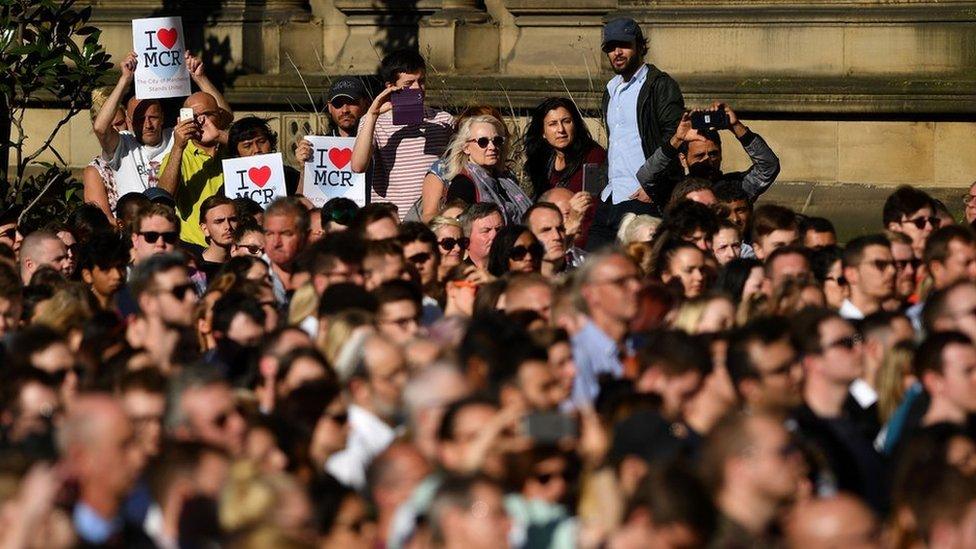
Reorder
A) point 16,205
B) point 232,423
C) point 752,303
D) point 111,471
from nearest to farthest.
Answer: point 111,471, point 232,423, point 752,303, point 16,205

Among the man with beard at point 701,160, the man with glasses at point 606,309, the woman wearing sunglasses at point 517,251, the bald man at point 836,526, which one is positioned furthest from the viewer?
the man with beard at point 701,160

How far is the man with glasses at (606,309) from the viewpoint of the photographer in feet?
30.6

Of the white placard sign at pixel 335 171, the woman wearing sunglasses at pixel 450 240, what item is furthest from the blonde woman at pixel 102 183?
the woman wearing sunglasses at pixel 450 240

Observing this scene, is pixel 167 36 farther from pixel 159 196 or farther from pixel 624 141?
pixel 624 141

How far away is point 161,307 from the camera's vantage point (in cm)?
962

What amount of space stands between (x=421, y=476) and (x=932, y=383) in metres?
2.14

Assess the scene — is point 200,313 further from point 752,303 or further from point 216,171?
point 216,171

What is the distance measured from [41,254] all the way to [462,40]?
622 cm

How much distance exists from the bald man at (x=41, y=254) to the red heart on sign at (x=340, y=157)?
242 centimetres

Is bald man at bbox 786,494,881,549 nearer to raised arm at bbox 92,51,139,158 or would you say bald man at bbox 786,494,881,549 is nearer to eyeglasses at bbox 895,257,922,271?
eyeglasses at bbox 895,257,922,271

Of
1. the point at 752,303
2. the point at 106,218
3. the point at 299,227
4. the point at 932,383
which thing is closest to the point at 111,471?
the point at 932,383

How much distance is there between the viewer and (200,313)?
10477 millimetres

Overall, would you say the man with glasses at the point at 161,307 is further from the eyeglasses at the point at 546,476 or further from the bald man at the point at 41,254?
the eyeglasses at the point at 546,476

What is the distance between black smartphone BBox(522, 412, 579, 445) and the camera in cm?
722
